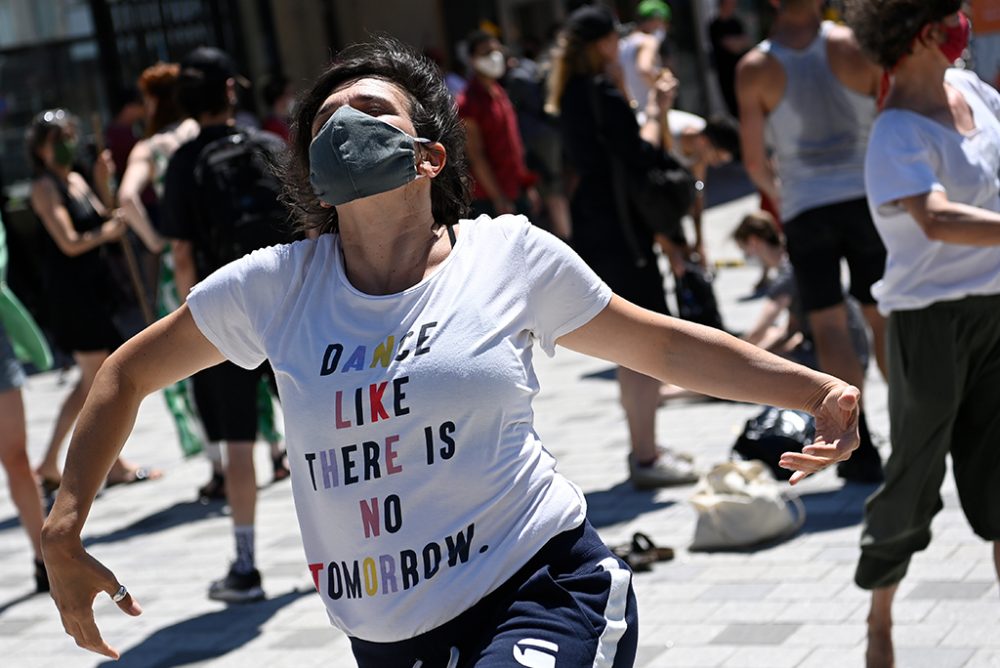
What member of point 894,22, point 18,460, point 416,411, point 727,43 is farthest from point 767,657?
point 727,43

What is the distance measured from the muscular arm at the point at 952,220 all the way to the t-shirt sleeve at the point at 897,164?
0.03m

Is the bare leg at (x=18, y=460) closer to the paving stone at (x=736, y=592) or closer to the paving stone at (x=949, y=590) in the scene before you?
the paving stone at (x=736, y=592)

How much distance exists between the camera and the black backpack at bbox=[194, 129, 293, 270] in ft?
20.0

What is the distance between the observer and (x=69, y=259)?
8.17 meters

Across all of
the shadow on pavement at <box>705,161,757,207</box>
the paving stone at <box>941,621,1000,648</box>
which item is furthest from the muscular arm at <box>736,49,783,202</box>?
the shadow on pavement at <box>705,161,757,207</box>

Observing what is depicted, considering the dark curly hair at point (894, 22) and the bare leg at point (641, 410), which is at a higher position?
the dark curly hair at point (894, 22)

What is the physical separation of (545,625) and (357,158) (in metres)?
0.85

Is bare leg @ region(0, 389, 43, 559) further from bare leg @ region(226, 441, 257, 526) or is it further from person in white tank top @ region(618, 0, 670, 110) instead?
person in white tank top @ region(618, 0, 670, 110)

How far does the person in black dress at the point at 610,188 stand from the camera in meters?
6.64

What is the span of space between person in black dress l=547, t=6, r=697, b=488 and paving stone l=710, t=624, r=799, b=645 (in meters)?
1.84

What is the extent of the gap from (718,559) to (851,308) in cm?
222

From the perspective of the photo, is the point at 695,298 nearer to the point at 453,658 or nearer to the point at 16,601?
the point at 16,601

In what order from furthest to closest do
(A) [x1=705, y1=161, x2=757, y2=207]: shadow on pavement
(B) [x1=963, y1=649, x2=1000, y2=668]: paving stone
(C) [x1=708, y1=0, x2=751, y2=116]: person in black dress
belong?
(A) [x1=705, y1=161, x2=757, y2=207]: shadow on pavement
(C) [x1=708, y1=0, x2=751, y2=116]: person in black dress
(B) [x1=963, y1=649, x2=1000, y2=668]: paving stone

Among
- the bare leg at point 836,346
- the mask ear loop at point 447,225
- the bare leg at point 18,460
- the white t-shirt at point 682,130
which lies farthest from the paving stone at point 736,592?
the white t-shirt at point 682,130
